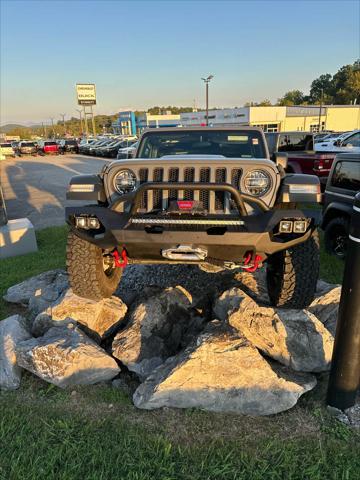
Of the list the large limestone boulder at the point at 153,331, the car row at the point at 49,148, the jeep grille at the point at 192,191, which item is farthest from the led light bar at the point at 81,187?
the car row at the point at 49,148

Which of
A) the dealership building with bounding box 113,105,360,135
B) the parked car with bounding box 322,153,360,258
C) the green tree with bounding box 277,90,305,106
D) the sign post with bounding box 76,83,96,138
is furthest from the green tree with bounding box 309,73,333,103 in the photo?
the parked car with bounding box 322,153,360,258

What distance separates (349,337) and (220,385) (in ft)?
2.96

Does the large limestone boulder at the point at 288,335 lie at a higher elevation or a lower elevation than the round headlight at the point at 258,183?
lower

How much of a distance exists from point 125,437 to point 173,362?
0.62 meters

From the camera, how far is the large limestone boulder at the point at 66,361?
287 centimetres

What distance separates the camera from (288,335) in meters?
2.99

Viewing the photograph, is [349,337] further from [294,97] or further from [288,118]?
[294,97]

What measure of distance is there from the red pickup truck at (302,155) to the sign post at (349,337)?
5.97 metres

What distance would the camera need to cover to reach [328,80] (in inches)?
4099

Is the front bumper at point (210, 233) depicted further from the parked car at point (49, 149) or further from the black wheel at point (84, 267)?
the parked car at point (49, 149)

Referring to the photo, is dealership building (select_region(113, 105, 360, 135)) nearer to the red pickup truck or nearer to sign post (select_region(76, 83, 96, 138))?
sign post (select_region(76, 83, 96, 138))

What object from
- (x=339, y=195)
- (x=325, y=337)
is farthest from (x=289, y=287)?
(x=339, y=195)

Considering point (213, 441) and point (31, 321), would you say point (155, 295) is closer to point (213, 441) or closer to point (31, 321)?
point (31, 321)

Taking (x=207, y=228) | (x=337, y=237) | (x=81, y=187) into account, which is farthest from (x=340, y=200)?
(x=81, y=187)
